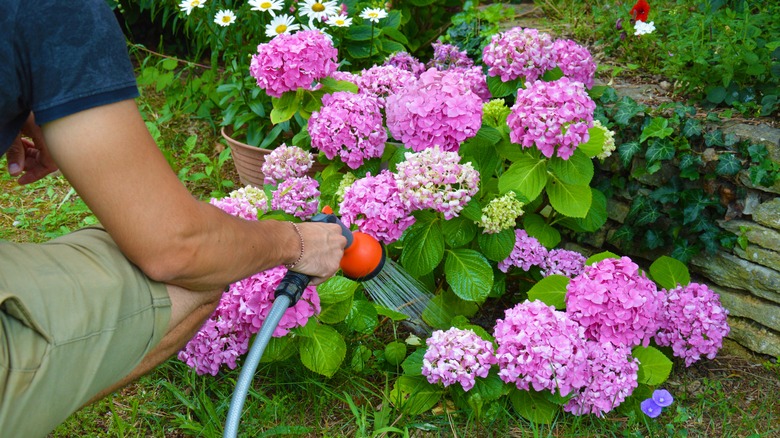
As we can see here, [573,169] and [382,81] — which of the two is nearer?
[573,169]

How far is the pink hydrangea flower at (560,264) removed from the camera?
8.44 feet

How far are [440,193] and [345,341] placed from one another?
645 millimetres

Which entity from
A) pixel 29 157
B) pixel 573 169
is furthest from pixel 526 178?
pixel 29 157

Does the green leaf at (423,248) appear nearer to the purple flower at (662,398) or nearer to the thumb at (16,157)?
the purple flower at (662,398)

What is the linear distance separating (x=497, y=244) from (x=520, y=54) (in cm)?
71

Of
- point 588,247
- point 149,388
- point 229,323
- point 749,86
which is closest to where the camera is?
point 229,323

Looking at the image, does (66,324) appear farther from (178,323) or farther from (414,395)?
(414,395)

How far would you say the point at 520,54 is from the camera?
2.62 metres

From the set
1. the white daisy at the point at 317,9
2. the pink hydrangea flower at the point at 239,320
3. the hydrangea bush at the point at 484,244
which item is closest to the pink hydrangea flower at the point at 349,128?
the hydrangea bush at the point at 484,244

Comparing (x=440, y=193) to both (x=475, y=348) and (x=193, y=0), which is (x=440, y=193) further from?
(x=193, y=0)

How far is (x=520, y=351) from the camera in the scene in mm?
2062

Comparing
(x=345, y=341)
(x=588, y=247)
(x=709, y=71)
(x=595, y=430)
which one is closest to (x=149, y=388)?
(x=345, y=341)

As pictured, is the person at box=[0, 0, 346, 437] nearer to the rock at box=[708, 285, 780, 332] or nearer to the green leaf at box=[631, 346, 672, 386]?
the green leaf at box=[631, 346, 672, 386]

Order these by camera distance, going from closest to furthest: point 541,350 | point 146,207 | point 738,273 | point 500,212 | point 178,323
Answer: point 146,207 < point 178,323 < point 541,350 < point 500,212 < point 738,273
